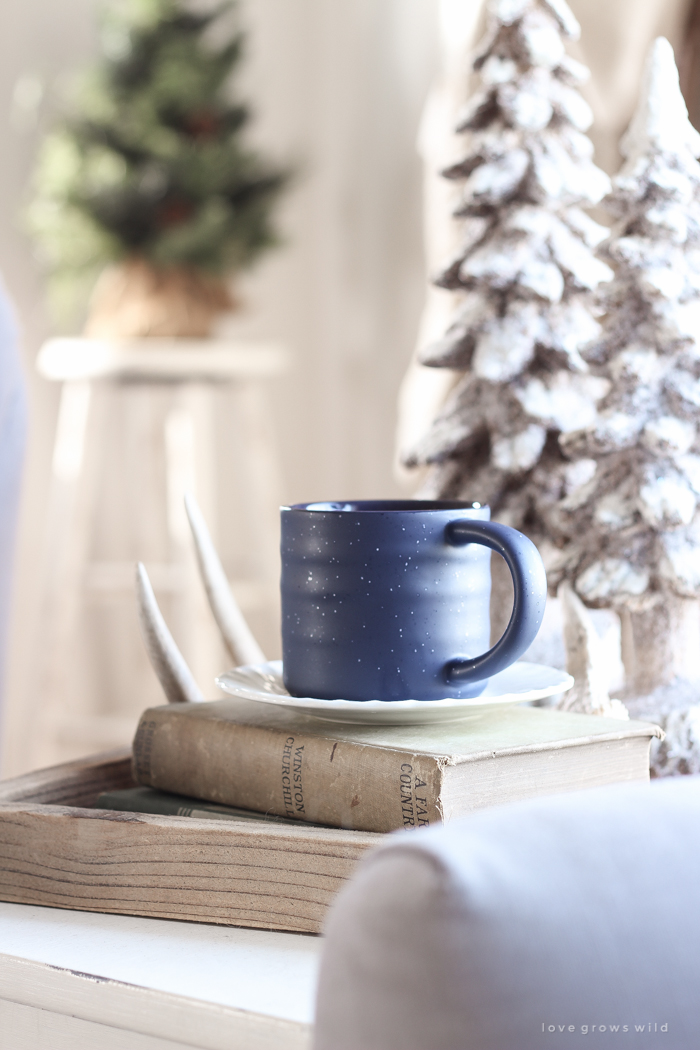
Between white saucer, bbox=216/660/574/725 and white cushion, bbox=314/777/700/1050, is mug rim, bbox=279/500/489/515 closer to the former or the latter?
white saucer, bbox=216/660/574/725

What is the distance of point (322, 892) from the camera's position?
0.43m

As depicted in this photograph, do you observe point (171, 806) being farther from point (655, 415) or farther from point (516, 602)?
point (655, 415)

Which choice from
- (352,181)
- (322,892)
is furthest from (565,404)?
(352,181)

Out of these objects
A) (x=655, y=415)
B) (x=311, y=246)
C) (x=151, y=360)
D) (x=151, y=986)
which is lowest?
(x=151, y=986)

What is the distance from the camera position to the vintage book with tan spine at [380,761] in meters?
0.43

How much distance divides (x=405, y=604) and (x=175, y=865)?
15cm

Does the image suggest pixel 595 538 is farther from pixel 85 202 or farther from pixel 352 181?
pixel 352 181

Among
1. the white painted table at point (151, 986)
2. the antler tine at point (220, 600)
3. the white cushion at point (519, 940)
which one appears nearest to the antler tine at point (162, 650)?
the antler tine at point (220, 600)

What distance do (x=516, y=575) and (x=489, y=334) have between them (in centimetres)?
23

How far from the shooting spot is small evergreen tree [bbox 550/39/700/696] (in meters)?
0.56

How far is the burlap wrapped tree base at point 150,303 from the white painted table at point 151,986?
155cm

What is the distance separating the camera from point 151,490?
2096mm

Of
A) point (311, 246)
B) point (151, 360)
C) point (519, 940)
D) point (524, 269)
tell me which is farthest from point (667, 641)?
point (311, 246)

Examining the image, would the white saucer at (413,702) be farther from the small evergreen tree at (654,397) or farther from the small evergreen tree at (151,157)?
the small evergreen tree at (151,157)
